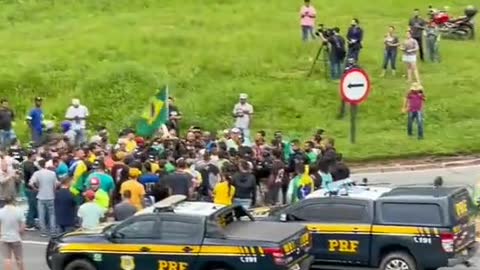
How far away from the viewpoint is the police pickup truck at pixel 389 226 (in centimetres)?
2136

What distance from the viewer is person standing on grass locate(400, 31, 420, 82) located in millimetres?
39406

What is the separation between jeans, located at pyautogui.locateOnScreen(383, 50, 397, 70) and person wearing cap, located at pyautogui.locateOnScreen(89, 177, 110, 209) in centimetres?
1899

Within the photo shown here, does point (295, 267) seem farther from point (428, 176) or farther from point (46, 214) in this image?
point (428, 176)

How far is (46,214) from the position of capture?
87.7 feet

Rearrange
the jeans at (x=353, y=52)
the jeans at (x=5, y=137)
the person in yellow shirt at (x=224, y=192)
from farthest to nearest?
the jeans at (x=353, y=52)
the jeans at (x=5, y=137)
the person in yellow shirt at (x=224, y=192)

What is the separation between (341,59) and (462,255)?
19.1 m

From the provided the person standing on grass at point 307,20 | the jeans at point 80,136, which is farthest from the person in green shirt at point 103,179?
the person standing on grass at point 307,20

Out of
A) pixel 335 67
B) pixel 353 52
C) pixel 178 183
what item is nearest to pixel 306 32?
pixel 335 67

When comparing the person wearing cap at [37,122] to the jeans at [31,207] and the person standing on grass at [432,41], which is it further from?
the person standing on grass at [432,41]

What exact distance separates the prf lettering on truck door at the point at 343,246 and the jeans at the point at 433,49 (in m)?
21.4

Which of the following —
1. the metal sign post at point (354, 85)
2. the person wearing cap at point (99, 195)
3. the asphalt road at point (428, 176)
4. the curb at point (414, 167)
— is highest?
the metal sign post at point (354, 85)

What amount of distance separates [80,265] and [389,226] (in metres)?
5.45

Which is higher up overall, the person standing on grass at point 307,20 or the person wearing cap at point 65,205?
the person standing on grass at point 307,20

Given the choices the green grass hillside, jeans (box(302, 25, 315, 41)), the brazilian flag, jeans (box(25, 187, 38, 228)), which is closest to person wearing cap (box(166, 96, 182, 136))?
the brazilian flag
